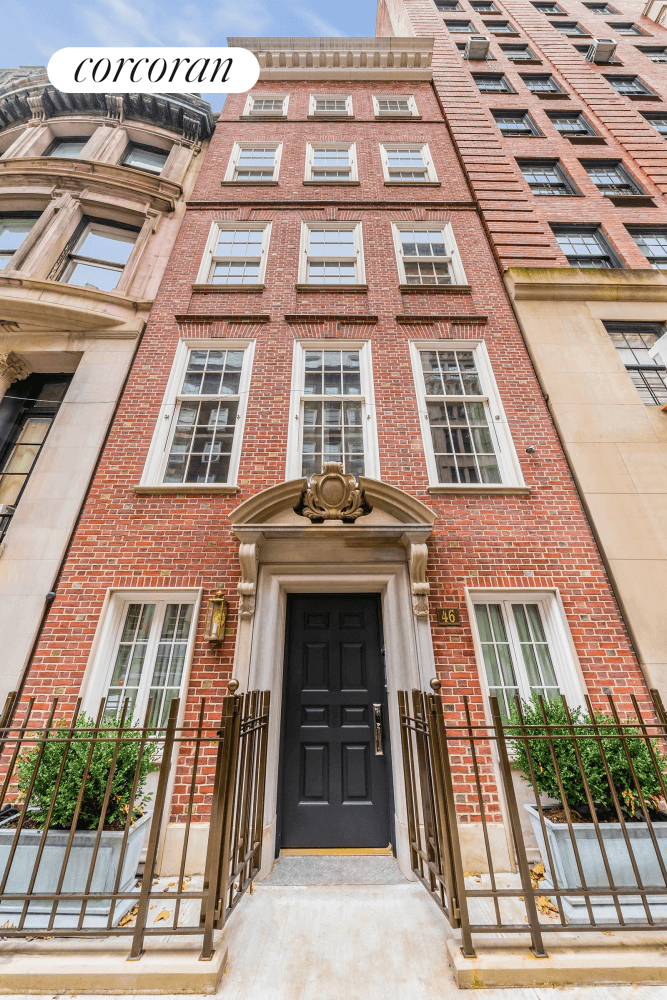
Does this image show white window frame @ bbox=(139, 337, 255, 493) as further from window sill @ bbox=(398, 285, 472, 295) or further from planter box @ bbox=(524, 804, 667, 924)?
planter box @ bbox=(524, 804, 667, 924)

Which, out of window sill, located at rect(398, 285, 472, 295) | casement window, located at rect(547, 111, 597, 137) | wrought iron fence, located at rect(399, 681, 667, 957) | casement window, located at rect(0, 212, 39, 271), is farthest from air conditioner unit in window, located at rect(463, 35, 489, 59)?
wrought iron fence, located at rect(399, 681, 667, 957)

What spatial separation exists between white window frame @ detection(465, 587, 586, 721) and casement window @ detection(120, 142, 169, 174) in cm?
1376

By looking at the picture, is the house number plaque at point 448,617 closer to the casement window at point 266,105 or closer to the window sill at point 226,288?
the window sill at point 226,288

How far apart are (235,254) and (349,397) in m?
5.04

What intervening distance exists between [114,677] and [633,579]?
275 inches

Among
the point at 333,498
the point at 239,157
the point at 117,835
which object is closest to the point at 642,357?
the point at 333,498

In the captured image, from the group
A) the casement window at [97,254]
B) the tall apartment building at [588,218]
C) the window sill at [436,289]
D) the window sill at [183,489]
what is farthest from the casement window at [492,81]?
the window sill at [183,489]

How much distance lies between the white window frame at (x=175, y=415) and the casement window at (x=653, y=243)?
9.61 m

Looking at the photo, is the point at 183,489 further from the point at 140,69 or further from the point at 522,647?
the point at 140,69

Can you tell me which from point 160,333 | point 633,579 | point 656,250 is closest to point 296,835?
point 633,579

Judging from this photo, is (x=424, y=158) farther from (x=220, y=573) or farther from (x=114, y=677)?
(x=114, y=677)

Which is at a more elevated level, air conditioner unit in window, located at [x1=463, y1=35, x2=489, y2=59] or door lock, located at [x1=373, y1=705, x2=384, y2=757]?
air conditioner unit in window, located at [x1=463, y1=35, x2=489, y2=59]

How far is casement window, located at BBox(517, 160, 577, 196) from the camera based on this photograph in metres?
11.5

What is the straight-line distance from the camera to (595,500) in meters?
6.50
